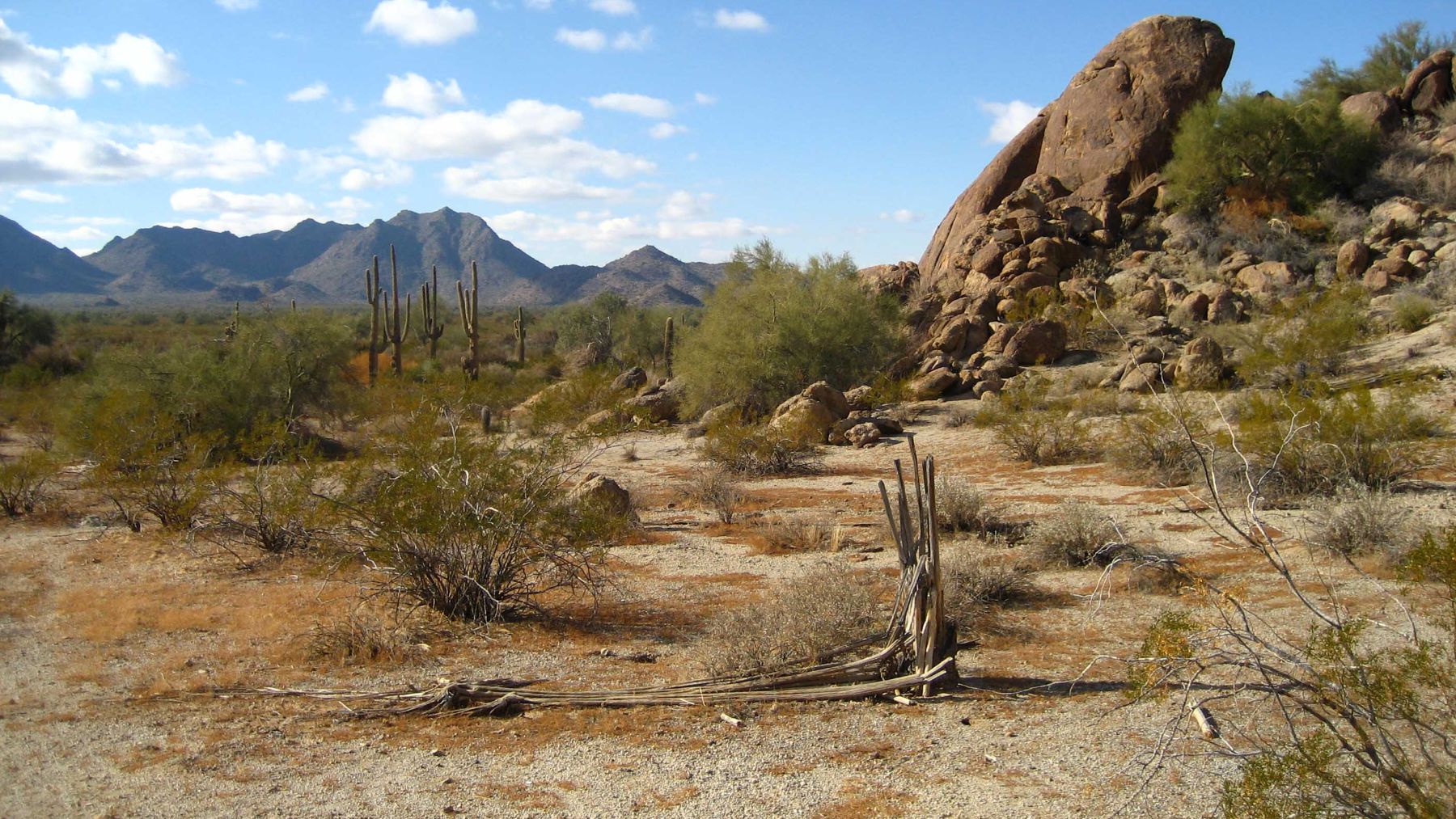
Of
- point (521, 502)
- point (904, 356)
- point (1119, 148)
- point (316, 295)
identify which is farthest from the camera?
point (316, 295)

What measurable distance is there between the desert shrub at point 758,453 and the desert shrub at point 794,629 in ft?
36.8

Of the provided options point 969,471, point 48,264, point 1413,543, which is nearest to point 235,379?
point 969,471

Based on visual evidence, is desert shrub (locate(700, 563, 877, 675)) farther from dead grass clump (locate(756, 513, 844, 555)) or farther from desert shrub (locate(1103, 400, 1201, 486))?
desert shrub (locate(1103, 400, 1201, 486))

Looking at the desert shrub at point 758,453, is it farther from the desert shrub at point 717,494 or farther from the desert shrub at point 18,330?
the desert shrub at point 18,330

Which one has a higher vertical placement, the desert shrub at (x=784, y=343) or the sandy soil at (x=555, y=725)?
the desert shrub at (x=784, y=343)

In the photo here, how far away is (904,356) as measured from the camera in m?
29.7

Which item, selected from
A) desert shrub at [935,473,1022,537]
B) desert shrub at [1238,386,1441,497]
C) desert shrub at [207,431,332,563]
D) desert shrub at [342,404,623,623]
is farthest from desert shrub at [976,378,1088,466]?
desert shrub at [207,431,332,563]

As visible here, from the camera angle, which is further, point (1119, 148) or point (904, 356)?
point (1119, 148)

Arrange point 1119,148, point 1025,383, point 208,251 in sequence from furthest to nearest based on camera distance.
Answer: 1. point 208,251
2. point 1119,148
3. point 1025,383

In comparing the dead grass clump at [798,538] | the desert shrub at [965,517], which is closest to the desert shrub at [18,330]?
the dead grass clump at [798,538]

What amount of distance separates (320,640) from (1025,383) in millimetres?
17794

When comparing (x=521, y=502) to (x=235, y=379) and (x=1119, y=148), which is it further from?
(x=1119, y=148)

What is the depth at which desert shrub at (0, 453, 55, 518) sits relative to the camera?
15312 millimetres

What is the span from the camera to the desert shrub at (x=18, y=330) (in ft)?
123
